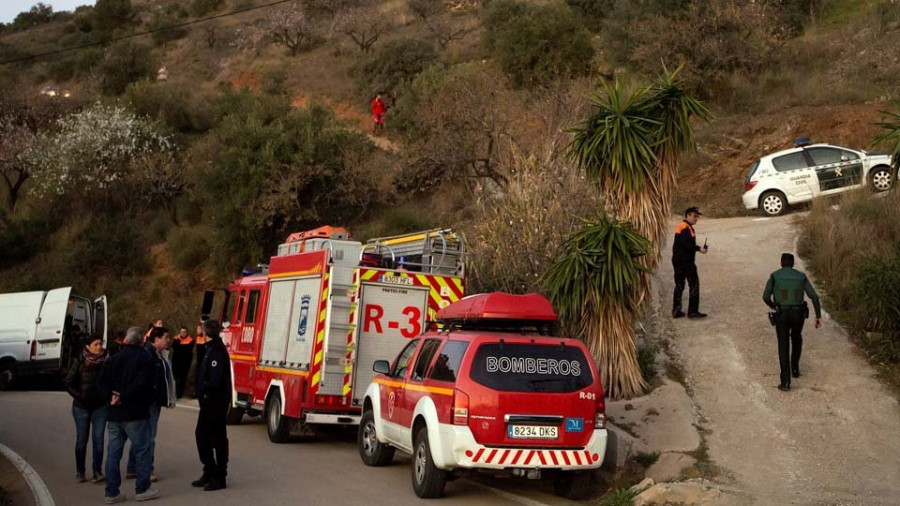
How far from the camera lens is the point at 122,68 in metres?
56.4

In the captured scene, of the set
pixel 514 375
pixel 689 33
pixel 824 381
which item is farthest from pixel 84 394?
pixel 689 33

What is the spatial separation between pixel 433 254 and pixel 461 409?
553 centimetres

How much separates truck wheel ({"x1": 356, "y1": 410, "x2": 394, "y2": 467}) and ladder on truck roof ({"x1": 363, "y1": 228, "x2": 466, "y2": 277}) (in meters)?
2.93

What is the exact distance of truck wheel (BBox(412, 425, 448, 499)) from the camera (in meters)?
9.44

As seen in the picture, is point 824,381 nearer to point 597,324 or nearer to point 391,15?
point 597,324

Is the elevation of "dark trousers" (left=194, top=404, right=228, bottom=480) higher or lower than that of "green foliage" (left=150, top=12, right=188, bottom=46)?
lower

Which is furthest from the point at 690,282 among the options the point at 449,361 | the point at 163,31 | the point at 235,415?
the point at 163,31

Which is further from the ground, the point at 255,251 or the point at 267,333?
the point at 255,251

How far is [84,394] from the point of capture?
1087cm

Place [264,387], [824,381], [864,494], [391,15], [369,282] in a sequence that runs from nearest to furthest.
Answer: [864,494] < [824,381] < [369,282] < [264,387] < [391,15]

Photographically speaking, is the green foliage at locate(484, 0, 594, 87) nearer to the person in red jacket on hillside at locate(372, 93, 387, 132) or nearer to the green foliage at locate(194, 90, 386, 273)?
the person in red jacket on hillside at locate(372, 93, 387, 132)

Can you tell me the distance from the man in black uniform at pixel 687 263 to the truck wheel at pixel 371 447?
247 inches

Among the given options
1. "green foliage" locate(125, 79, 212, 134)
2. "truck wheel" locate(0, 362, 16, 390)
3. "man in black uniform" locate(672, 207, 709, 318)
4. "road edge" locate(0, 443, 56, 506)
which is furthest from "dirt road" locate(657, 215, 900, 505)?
"green foliage" locate(125, 79, 212, 134)

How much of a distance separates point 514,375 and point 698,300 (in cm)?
731
